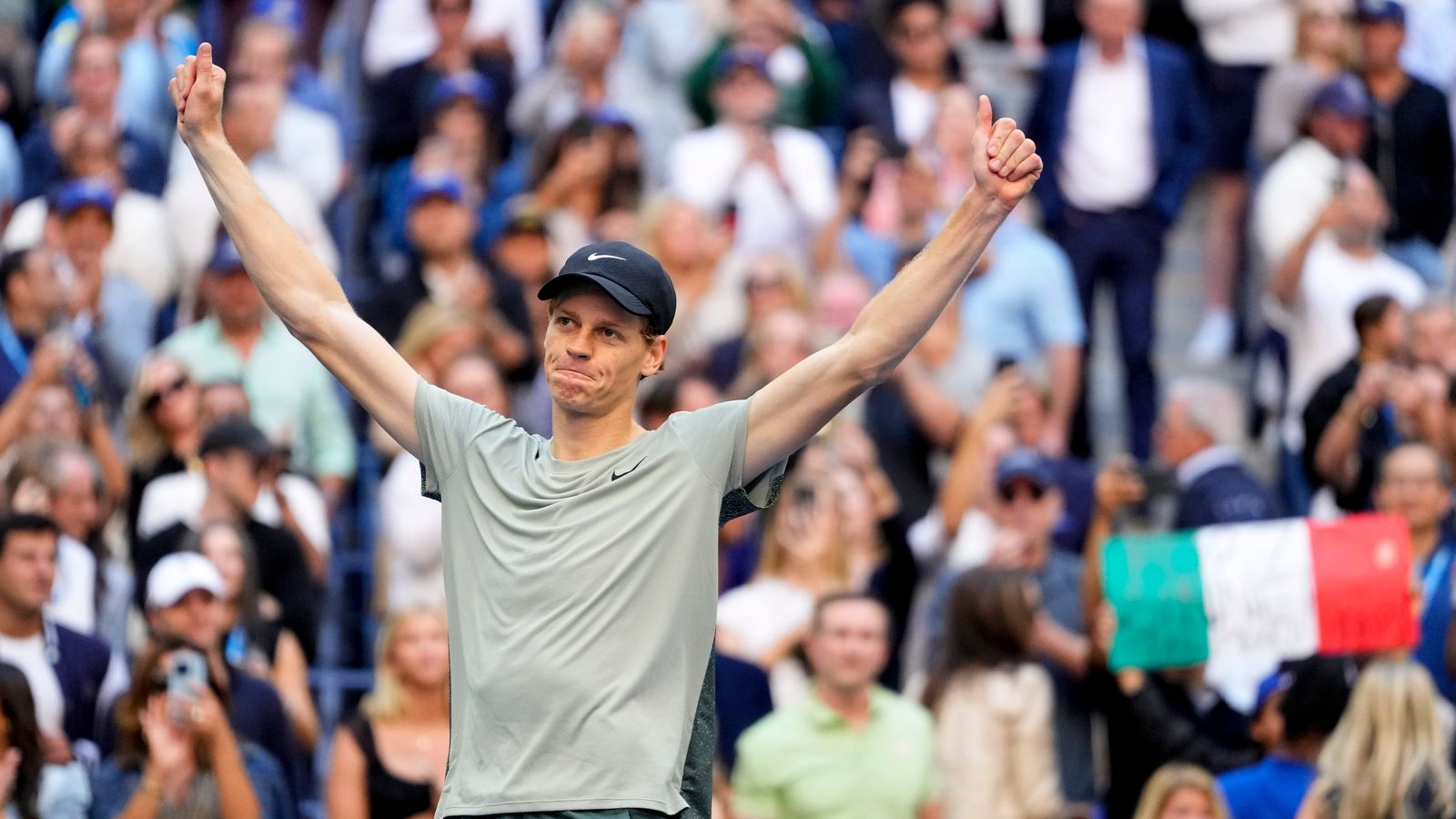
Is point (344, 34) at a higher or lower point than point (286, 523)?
higher

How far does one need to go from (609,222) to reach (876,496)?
2264 mm

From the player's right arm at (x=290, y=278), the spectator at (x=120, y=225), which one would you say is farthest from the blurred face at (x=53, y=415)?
the player's right arm at (x=290, y=278)

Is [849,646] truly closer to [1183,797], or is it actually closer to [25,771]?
[1183,797]

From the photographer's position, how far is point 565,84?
12703 millimetres

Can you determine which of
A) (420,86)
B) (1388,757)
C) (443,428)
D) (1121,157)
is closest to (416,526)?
(1388,757)

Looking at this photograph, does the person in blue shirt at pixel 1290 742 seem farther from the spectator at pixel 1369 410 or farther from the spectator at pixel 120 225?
the spectator at pixel 120 225

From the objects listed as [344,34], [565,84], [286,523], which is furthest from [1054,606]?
[344,34]

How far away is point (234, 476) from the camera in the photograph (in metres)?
8.96

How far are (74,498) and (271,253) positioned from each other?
4537 millimetres

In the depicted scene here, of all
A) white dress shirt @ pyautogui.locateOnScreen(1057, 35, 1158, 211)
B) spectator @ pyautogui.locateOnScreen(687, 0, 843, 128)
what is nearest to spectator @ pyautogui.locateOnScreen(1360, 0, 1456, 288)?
white dress shirt @ pyautogui.locateOnScreen(1057, 35, 1158, 211)

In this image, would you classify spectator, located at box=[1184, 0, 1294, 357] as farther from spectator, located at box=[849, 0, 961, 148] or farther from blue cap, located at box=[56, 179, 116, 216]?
blue cap, located at box=[56, 179, 116, 216]

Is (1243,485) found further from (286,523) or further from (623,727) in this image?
(623,727)

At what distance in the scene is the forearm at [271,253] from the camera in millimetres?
4547

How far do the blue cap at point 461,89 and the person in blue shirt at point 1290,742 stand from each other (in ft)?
17.6
